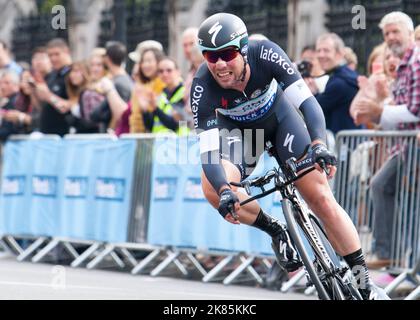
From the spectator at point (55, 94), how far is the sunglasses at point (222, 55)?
741 cm

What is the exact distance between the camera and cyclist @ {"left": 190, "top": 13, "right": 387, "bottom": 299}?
26.2ft

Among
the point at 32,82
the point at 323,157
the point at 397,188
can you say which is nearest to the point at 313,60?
the point at 397,188

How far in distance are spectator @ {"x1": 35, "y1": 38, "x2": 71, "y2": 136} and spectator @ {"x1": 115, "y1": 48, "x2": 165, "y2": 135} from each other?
1358 millimetres

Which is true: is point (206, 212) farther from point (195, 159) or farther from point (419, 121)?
point (419, 121)

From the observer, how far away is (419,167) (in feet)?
35.9

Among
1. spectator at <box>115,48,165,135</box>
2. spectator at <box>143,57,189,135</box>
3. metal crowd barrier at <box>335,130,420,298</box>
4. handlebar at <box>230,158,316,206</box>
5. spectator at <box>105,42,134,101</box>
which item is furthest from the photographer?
spectator at <box>105,42,134,101</box>

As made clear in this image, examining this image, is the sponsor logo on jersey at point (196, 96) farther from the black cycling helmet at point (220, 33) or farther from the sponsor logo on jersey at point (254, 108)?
the black cycling helmet at point (220, 33)

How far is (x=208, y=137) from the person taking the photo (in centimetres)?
829

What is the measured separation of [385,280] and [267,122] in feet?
11.2

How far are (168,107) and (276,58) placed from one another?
5.47 metres

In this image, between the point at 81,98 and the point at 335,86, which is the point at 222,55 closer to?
the point at 335,86

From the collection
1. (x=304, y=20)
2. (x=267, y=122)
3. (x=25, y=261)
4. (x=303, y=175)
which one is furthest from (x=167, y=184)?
(x=304, y=20)

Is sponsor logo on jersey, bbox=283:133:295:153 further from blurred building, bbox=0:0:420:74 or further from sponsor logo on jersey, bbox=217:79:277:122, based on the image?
blurred building, bbox=0:0:420:74

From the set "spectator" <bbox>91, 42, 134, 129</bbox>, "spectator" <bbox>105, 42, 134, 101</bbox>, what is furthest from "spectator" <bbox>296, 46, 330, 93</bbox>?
"spectator" <bbox>105, 42, 134, 101</bbox>
